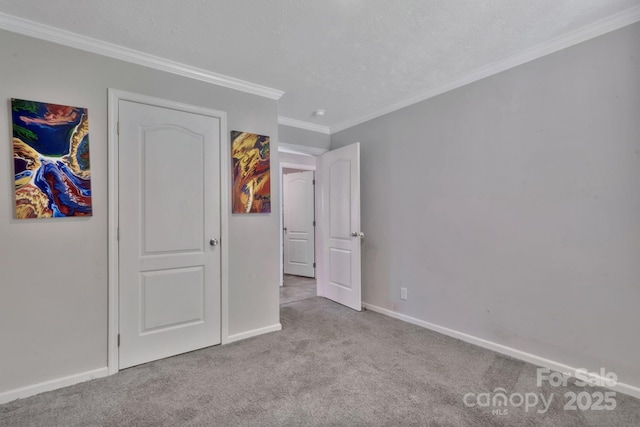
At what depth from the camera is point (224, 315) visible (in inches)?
105

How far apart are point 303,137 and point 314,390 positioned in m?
2.95

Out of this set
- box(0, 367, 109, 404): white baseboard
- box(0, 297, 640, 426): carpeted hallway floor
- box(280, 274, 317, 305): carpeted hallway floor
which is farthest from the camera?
box(280, 274, 317, 305): carpeted hallway floor

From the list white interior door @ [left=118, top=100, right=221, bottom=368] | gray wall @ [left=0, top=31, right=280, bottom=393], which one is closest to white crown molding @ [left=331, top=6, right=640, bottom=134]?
white interior door @ [left=118, top=100, right=221, bottom=368]

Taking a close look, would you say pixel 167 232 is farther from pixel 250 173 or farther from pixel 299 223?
pixel 299 223

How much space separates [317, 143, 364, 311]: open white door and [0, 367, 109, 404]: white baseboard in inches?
98.2

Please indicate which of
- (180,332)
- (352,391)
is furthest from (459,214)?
(180,332)

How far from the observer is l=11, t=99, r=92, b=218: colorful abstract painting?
189 cm

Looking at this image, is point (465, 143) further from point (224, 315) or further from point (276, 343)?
point (224, 315)

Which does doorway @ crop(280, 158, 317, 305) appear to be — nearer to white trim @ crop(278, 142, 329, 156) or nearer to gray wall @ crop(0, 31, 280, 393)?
white trim @ crop(278, 142, 329, 156)

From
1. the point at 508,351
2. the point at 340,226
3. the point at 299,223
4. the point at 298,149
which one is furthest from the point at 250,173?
the point at 299,223

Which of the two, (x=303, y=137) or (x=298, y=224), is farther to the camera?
(x=298, y=224)

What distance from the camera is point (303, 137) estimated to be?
155 inches

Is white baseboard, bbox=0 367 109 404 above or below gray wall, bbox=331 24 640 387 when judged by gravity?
below

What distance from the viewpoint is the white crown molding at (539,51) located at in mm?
1879
